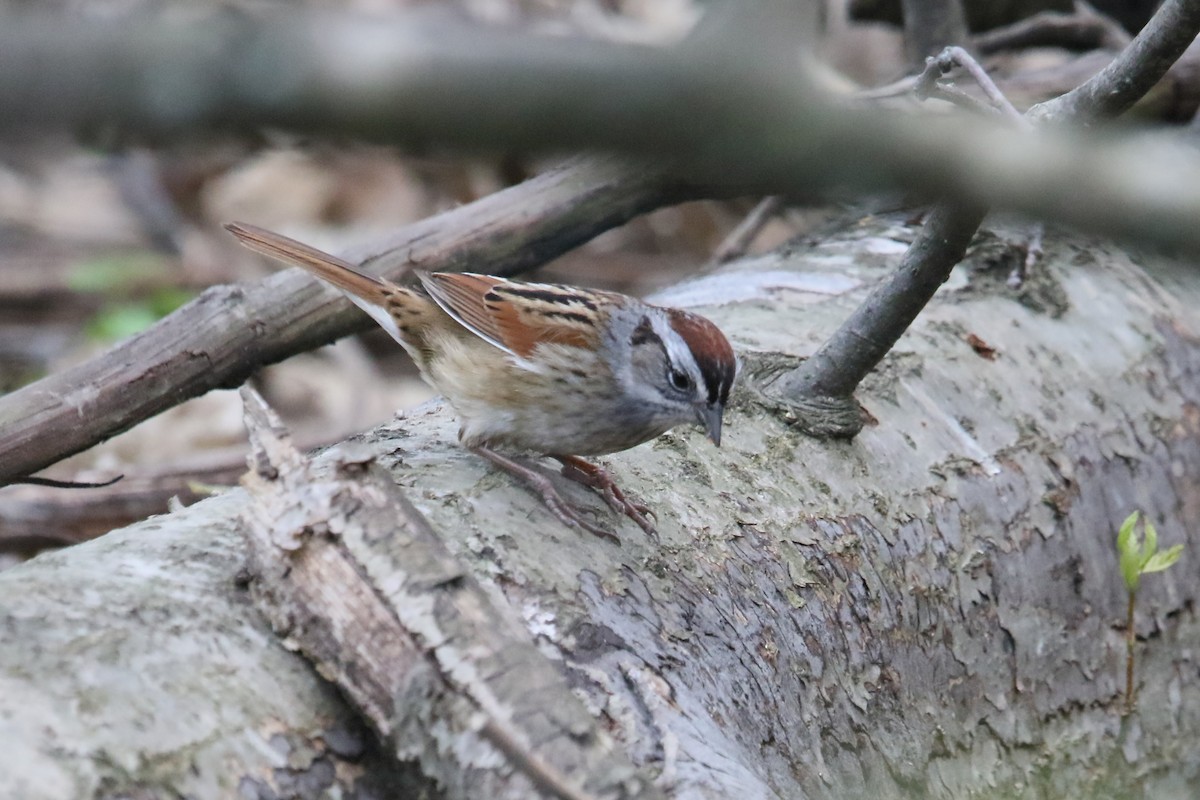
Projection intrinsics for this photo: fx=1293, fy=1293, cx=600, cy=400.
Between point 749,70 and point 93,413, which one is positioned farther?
point 93,413

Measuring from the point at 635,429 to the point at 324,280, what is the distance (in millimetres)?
1028

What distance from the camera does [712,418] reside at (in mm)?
3062

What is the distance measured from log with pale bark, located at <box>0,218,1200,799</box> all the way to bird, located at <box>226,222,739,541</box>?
114mm

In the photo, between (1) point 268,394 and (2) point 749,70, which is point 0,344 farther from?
(2) point 749,70

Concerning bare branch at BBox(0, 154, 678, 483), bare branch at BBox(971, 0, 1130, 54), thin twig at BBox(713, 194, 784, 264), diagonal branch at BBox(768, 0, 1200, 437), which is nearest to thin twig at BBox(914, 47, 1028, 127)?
diagonal branch at BBox(768, 0, 1200, 437)

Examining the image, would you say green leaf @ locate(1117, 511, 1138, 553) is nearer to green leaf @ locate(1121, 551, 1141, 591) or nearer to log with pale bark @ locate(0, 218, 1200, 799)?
green leaf @ locate(1121, 551, 1141, 591)

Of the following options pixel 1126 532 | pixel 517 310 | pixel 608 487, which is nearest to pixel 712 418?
pixel 608 487

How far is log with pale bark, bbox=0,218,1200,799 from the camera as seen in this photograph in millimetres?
1774

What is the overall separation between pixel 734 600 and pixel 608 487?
1.32ft

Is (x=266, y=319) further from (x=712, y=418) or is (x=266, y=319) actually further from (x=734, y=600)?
(x=734, y=600)

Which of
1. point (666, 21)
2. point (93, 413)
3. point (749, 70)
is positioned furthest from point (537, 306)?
point (666, 21)

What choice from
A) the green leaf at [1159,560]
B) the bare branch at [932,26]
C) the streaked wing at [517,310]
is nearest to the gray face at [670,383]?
the streaked wing at [517,310]

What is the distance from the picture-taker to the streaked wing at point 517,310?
3299 millimetres

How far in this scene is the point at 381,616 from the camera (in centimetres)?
188
